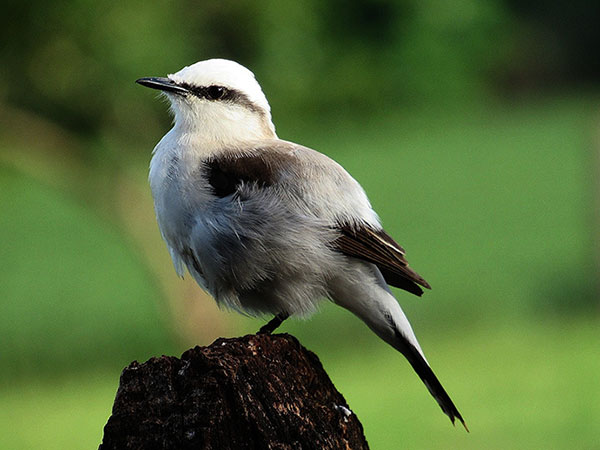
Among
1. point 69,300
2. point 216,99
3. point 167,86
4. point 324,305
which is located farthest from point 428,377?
point 69,300

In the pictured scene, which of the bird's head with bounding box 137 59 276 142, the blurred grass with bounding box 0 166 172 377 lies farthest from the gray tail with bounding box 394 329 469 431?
the blurred grass with bounding box 0 166 172 377

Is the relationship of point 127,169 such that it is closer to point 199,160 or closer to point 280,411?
point 199,160

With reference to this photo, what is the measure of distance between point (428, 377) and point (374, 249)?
0.72 metres

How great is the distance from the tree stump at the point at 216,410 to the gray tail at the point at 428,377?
165cm

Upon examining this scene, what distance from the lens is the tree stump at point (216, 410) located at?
327 cm

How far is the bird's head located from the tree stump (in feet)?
7.70

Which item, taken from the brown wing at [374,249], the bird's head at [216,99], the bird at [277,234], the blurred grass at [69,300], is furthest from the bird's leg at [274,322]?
the blurred grass at [69,300]

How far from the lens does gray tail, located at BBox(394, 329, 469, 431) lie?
5.16 m

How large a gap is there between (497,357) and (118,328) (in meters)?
6.55

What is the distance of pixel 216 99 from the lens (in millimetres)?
5836

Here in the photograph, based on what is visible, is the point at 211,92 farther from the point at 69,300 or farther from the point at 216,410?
the point at 69,300

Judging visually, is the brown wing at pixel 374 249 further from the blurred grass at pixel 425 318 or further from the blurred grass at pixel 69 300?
the blurred grass at pixel 69 300

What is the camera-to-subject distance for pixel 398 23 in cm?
1362

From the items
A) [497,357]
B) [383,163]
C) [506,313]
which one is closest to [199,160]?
[497,357]
